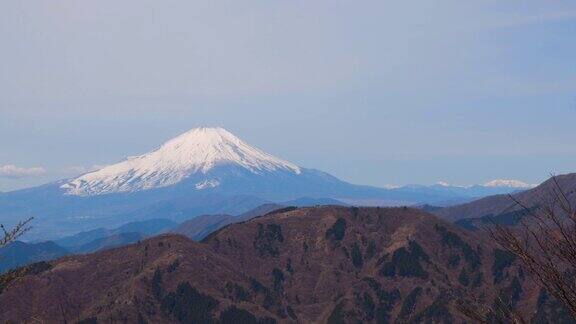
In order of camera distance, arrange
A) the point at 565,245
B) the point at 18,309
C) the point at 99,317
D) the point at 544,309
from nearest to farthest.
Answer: the point at 565,245, the point at 99,317, the point at 18,309, the point at 544,309

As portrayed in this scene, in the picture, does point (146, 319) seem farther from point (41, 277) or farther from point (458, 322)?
point (458, 322)

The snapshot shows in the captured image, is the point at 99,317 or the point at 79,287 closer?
the point at 99,317

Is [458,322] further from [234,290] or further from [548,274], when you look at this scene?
[548,274]

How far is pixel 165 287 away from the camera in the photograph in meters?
194

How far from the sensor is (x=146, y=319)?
6969 inches

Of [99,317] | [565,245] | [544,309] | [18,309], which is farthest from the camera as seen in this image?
[544,309]

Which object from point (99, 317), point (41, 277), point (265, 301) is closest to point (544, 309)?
point (265, 301)

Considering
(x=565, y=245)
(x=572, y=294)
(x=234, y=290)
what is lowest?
(x=234, y=290)

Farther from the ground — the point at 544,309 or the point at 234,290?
the point at 234,290

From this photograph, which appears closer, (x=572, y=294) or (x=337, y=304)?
(x=572, y=294)

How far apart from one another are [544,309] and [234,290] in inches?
3462

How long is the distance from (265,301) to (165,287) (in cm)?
2845

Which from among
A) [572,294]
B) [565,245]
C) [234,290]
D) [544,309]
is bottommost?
[544,309]

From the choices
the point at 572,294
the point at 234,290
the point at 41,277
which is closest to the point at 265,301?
the point at 234,290
